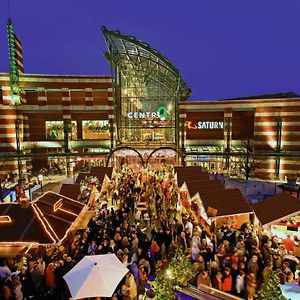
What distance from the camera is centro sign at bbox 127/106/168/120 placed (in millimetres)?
35062

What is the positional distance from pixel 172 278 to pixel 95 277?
5.96ft

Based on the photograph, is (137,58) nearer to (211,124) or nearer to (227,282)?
(211,124)

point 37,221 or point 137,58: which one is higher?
point 137,58

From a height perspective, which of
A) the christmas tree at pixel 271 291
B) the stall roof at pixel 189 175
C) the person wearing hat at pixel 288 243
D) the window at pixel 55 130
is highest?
the window at pixel 55 130

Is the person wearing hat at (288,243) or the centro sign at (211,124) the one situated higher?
the centro sign at (211,124)

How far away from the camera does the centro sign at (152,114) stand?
3506 centimetres

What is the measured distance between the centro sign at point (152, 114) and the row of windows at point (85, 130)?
10.6 ft

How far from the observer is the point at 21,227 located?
9.95 metres

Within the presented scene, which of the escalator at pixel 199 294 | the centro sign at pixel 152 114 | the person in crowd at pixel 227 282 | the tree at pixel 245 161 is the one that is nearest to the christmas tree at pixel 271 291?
the escalator at pixel 199 294

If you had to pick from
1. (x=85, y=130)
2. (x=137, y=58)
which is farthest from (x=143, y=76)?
(x=85, y=130)

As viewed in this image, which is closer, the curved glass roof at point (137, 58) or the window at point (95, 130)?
the curved glass roof at point (137, 58)

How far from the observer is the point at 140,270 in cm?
833

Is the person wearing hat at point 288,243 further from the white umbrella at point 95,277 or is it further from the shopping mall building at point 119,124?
the shopping mall building at point 119,124

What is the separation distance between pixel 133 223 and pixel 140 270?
6.40 meters
